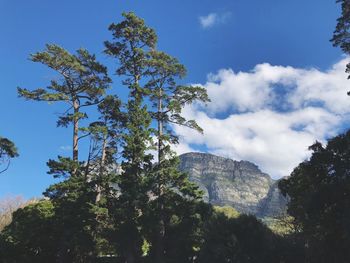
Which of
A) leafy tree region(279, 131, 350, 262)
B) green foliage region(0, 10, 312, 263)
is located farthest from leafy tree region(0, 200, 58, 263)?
leafy tree region(279, 131, 350, 262)

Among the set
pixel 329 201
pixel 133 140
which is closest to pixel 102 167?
pixel 133 140

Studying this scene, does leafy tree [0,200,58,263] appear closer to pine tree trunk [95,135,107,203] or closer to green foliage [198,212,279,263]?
pine tree trunk [95,135,107,203]

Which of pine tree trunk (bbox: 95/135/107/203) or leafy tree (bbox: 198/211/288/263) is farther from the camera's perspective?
pine tree trunk (bbox: 95/135/107/203)

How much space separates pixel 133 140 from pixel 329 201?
43.8ft

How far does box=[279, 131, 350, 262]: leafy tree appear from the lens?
20469mm

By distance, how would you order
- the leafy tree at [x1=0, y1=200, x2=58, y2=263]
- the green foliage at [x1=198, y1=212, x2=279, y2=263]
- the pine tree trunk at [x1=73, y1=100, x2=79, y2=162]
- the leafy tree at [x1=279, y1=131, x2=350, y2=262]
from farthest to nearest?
the pine tree trunk at [x1=73, y1=100, x2=79, y2=162]
the leafy tree at [x1=0, y1=200, x2=58, y2=263]
the green foliage at [x1=198, y1=212, x2=279, y2=263]
the leafy tree at [x1=279, y1=131, x2=350, y2=262]

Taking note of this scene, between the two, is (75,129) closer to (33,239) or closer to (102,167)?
(102,167)

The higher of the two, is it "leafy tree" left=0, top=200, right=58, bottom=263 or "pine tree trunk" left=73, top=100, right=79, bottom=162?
"pine tree trunk" left=73, top=100, right=79, bottom=162

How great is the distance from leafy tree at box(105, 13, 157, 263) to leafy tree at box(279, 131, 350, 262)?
10.2 meters

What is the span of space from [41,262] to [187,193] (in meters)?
10.8

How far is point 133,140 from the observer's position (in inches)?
1121

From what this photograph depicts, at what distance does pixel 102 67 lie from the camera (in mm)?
32125

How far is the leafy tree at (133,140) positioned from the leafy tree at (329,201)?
10.2 metres

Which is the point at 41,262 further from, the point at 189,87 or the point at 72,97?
the point at 189,87
